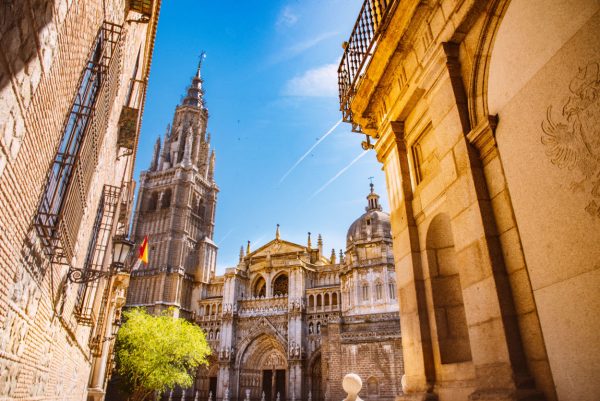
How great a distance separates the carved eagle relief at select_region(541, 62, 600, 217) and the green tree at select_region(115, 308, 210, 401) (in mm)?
31523

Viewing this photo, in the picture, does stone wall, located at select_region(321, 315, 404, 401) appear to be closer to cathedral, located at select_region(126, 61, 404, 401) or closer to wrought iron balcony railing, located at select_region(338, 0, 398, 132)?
cathedral, located at select_region(126, 61, 404, 401)

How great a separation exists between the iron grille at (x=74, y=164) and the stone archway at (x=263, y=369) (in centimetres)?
3581

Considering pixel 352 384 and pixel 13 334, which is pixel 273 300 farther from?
pixel 13 334

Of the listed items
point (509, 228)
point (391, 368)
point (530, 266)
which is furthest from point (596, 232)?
point (391, 368)

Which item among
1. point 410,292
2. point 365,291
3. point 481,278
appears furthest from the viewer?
point 365,291

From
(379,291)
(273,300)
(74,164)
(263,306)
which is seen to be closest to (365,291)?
(379,291)

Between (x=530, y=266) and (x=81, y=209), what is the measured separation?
23.9ft

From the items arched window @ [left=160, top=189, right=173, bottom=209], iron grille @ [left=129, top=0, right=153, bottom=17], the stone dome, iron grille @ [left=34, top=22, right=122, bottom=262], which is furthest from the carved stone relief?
arched window @ [left=160, top=189, right=173, bottom=209]

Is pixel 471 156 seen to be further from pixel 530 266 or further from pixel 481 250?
pixel 530 266

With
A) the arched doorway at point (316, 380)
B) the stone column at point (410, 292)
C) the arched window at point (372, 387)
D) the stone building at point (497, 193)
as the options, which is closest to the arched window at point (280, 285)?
the arched doorway at point (316, 380)

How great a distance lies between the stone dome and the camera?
1614 inches

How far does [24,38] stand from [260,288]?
4514 centimetres

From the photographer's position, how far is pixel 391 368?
90.2 feet

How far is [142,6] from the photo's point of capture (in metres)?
8.73
